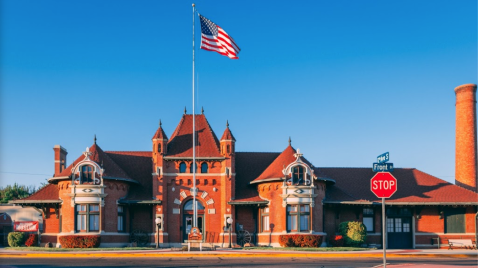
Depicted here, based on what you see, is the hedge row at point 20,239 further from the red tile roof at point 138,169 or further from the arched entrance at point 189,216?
the arched entrance at point 189,216

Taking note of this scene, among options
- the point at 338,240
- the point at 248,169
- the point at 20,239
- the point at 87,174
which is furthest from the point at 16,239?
the point at 338,240

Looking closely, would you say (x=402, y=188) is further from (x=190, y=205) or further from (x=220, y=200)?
(x=190, y=205)

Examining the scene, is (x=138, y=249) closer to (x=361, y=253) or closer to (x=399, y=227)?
(x=361, y=253)

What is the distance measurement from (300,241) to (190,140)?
37.6 ft

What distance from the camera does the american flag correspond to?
35.4 m

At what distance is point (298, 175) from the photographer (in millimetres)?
40000

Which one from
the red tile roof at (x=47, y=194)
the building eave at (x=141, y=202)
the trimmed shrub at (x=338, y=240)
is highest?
the red tile roof at (x=47, y=194)

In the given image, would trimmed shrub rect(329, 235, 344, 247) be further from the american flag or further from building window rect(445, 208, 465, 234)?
the american flag

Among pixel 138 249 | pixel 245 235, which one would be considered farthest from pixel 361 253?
pixel 138 249

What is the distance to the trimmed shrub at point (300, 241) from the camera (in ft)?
128

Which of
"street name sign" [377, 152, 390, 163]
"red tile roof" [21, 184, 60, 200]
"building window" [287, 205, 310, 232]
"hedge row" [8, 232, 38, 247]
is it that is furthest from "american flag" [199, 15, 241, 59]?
"hedge row" [8, 232, 38, 247]

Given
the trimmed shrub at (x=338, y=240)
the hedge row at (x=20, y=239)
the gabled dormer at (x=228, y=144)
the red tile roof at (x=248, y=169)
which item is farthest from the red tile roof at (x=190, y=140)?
the hedge row at (x=20, y=239)

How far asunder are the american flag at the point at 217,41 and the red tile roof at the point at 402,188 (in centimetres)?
1178

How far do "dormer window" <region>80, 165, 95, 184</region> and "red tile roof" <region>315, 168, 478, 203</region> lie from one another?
53.7 ft
